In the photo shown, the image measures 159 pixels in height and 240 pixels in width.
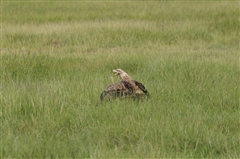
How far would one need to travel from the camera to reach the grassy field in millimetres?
3641

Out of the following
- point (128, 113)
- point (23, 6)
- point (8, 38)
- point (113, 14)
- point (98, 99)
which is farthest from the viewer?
point (23, 6)

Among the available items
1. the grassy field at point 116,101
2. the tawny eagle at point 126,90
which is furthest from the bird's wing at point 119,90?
the grassy field at point 116,101

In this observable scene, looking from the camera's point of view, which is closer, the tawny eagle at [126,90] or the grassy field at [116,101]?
the grassy field at [116,101]

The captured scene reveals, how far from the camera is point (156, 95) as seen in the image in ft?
16.5

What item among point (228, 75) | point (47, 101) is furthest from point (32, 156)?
point (228, 75)

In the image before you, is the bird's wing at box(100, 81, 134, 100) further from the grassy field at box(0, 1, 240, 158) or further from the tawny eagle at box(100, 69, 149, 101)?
the grassy field at box(0, 1, 240, 158)

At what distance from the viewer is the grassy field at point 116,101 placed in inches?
143

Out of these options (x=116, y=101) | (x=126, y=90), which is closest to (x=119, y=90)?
(x=126, y=90)

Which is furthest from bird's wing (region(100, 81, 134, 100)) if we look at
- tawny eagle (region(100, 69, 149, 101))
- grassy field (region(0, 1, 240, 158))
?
grassy field (region(0, 1, 240, 158))

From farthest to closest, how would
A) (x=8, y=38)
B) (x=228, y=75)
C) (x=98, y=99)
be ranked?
(x=8, y=38)
(x=228, y=75)
(x=98, y=99)

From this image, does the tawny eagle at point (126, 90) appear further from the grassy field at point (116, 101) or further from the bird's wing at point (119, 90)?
the grassy field at point (116, 101)

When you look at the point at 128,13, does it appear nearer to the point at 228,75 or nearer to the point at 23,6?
the point at 23,6

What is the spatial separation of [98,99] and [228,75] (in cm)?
209

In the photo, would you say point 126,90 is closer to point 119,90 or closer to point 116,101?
point 119,90
